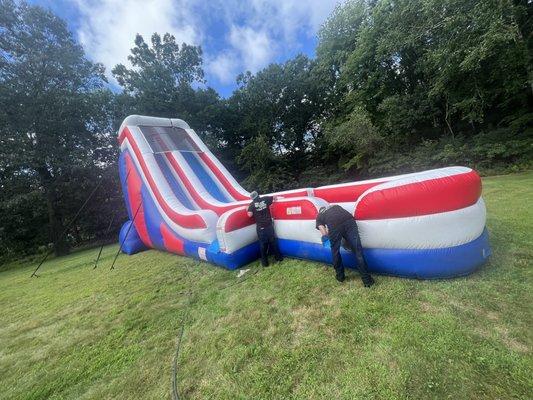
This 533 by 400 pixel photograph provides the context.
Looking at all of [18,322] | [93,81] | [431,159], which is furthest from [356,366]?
[93,81]

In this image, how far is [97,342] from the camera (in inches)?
133

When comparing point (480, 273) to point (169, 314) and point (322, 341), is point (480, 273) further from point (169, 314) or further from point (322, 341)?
point (169, 314)

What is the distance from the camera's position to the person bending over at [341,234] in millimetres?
3340

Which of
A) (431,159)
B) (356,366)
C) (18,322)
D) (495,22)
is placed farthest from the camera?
(431,159)

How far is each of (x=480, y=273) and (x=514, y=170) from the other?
1070 centimetres

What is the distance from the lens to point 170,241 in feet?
21.0

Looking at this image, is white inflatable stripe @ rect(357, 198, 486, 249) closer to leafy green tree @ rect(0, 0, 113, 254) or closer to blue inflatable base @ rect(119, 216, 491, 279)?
blue inflatable base @ rect(119, 216, 491, 279)

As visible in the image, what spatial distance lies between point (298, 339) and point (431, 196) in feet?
7.17

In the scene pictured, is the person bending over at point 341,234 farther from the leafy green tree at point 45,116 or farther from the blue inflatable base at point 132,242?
the leafy green tree at point 45,116

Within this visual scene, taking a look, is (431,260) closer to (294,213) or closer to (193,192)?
(294,213)

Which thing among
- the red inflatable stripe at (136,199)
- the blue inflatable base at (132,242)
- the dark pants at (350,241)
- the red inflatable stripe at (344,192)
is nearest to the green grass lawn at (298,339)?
the dark pants at (350,241)

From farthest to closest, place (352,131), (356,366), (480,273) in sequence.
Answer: (352,131)
(480,273)
(356,366)

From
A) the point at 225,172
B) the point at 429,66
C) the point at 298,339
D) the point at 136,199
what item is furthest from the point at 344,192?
the point at 429,66

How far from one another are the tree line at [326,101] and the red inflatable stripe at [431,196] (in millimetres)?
10040
